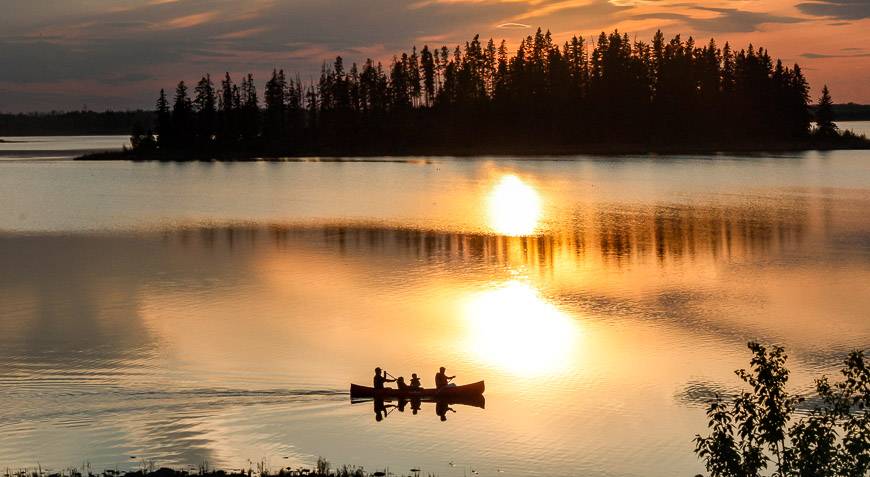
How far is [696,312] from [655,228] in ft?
113

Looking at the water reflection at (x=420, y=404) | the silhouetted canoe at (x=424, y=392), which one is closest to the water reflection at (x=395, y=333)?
the water reflection at (x=420, y=404)

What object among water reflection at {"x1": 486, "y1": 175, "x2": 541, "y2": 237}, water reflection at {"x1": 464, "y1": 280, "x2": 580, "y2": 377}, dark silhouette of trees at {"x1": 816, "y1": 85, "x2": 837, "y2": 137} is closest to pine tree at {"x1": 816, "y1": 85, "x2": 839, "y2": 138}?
dark silhouette of trees at {"x1": 816, "y1": 85, "x2": 837, "y2": 137}

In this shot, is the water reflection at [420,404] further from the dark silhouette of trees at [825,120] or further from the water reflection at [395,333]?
the dark silhouette of trees at [825,120]

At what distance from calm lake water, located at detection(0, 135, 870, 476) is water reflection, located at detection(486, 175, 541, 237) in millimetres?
917

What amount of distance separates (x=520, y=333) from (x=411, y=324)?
14.7 feet

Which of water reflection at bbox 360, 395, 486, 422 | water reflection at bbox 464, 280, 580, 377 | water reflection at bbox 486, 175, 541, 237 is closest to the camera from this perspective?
water reflection at bbox 360, 395, 486, 422

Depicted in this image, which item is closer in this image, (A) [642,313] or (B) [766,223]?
(A) [642,313]

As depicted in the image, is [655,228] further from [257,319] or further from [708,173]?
[708,173]

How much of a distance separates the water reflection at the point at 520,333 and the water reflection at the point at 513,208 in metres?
27.1

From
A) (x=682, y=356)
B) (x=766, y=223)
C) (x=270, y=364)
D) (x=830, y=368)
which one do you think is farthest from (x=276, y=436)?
(x=766, y=223)

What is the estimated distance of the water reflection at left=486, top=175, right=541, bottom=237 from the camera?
76.5 m

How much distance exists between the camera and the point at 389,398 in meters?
28.2

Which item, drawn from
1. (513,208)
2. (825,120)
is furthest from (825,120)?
(513,208)

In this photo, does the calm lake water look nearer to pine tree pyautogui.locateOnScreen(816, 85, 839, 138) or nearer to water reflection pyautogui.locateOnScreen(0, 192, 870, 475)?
water reflection pyautogui.locateOnScreen(0, 192, 870, 475)
